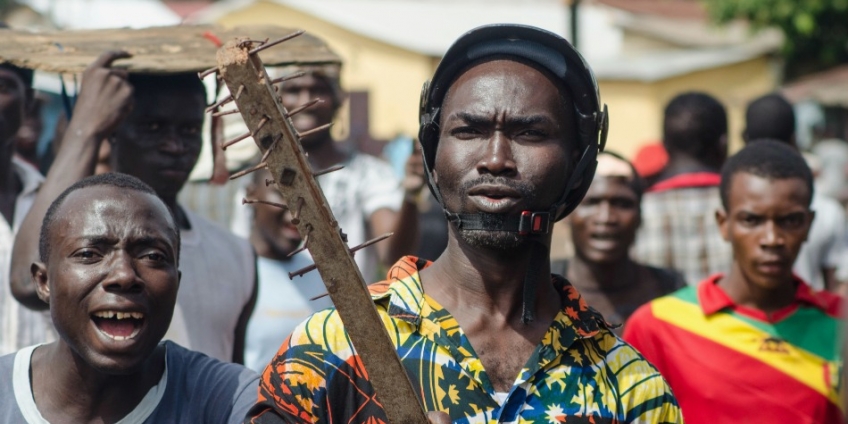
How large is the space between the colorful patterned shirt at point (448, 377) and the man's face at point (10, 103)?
2551mm

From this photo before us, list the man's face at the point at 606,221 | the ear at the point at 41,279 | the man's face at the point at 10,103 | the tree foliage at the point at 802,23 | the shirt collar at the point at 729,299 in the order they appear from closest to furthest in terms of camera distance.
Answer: the ear at the point at 41,279
the man's face at the point at 10,103
the shirt collar at the point at 729,299
the man's face at the point at 606,221
the tree foliage at the point at 802,23

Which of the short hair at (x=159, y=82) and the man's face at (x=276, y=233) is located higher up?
the short hair at (x=159, y=82)

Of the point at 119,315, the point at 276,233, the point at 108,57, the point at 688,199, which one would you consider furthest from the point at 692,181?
the point at 119,315

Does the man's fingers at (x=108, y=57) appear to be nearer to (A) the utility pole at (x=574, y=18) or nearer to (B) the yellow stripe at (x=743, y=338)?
(B) the yellow stripe at (x=743, y=338)

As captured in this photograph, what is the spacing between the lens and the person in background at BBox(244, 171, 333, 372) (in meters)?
6.25

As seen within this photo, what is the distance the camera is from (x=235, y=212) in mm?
7605

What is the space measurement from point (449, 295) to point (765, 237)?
2.45 meters

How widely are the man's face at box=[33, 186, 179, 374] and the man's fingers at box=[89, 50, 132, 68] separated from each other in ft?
3.14

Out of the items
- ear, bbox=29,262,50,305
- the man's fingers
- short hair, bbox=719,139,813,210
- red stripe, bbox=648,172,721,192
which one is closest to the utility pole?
red stripe, bbox=648,172,721,192

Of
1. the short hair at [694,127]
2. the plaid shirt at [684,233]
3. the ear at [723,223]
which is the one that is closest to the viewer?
the ear at [723,223]

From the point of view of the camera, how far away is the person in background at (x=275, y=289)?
625cm

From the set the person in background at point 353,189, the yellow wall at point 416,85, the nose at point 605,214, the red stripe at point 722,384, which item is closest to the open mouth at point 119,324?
the red stripe at point 722,384

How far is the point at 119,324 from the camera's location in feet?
11.3

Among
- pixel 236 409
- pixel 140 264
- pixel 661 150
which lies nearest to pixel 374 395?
pixel 236 409
